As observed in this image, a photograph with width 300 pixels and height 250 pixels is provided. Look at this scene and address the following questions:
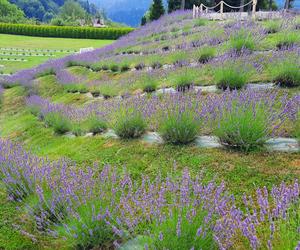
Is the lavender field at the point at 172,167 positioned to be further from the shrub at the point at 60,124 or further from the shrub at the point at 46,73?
the shrub at the point at 46,73

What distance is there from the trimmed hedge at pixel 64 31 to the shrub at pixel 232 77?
115 feet

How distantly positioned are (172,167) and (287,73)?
2472 mm

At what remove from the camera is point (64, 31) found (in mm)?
41531

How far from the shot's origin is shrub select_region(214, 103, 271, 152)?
346 cm

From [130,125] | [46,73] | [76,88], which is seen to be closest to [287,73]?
[130,125]

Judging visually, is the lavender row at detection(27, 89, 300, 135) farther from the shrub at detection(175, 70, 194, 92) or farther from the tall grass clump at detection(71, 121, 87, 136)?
the shrub at detection(175, 70, 194, 92)

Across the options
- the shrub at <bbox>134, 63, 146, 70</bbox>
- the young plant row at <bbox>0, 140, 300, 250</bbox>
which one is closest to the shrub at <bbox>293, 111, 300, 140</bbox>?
the young plant row at <bbox>0, 140, 300, 250</bbox>

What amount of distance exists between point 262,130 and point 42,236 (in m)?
2.17

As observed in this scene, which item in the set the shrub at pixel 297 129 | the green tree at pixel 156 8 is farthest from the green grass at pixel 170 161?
the green tree at pixel 156 8

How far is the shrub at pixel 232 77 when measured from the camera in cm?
529

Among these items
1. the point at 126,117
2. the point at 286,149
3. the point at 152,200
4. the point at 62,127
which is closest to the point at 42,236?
the point at 152,200

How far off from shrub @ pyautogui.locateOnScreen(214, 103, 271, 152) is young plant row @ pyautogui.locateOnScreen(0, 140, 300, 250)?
0.66m

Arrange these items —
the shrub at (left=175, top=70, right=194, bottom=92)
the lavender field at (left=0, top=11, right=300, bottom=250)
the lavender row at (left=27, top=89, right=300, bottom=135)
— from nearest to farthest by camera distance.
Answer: the lavender field at (left=0, top=11, right=300, bottom=250) < the lavender row at (left=27, top=89, right=300, bottom=135) < the shrub at (left=175, top=70, right=194, bottom=92)

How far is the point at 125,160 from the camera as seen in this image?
394cm
